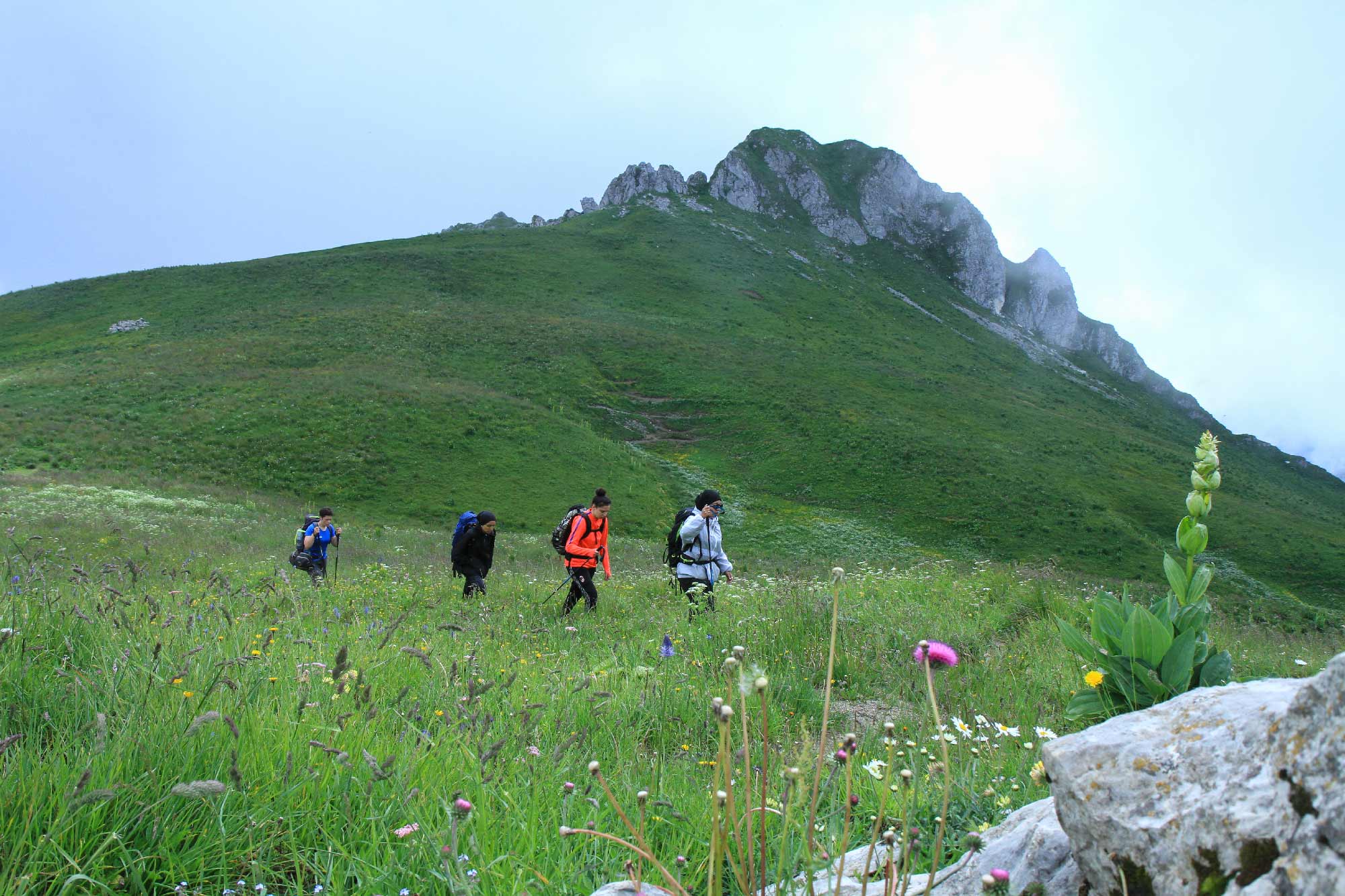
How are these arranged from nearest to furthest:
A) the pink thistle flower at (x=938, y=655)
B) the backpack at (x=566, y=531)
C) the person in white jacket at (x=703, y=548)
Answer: the pink thistle flower at (x=938, y=655) < the person in white jacket at (x=703, y=548) < the backpack at (x=566, y=531)

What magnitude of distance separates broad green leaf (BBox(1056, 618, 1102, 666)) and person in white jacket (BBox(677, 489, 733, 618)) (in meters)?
6.77

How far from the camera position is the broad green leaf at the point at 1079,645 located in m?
2.95

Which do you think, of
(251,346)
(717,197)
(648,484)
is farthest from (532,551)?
(717,197)

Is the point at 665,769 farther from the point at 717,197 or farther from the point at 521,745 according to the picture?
the point at 717,197

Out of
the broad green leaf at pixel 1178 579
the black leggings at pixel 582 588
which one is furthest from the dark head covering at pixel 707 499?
the broad green leaf at pixel 1178 579

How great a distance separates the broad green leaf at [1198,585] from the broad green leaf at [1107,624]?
267 mm

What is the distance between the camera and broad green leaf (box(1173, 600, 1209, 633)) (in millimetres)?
2840

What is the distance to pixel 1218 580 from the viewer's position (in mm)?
40875

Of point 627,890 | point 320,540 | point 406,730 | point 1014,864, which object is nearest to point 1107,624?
point 1014,864

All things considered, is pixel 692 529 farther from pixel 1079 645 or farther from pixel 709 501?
pixel 1079 645

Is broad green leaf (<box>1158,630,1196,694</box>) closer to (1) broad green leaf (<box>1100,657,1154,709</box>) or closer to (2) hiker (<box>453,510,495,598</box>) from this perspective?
(1) broad green leaf (<box>1100,657,1154,709</box>)

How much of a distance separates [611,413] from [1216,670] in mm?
53598

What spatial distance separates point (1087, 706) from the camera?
3102mm

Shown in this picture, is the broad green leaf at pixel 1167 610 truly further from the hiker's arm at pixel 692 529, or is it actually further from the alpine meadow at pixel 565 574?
the hiker's arm at pixel 692 529
